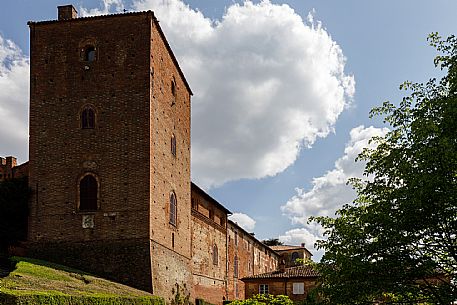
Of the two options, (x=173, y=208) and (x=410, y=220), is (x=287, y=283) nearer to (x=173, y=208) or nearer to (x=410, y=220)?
(x=173, y=208)

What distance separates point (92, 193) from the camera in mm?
22891

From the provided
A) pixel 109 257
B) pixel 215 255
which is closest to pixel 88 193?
pixel 109 257

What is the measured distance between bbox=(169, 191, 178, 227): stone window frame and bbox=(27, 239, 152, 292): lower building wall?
4.12 metres

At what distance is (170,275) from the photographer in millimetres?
25219

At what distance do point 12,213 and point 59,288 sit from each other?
7996 millimetres

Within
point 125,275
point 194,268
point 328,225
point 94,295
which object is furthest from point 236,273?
point 328,225

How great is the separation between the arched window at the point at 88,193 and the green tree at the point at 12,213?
2.37m

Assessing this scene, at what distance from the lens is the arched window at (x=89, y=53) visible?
952 inches

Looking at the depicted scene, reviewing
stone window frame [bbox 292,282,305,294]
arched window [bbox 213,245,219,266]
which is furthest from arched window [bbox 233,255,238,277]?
stone window frame [bbox 292,282,305,294]

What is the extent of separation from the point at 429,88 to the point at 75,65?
663 inches

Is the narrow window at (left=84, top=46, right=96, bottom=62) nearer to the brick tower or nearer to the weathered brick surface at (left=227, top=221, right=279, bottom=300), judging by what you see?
the brick tower

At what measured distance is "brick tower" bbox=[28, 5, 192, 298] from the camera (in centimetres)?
2228

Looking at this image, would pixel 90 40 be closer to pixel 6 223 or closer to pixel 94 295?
pixel 6 223

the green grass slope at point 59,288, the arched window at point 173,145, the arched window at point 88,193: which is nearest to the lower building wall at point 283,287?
the arched window at point 173,145
